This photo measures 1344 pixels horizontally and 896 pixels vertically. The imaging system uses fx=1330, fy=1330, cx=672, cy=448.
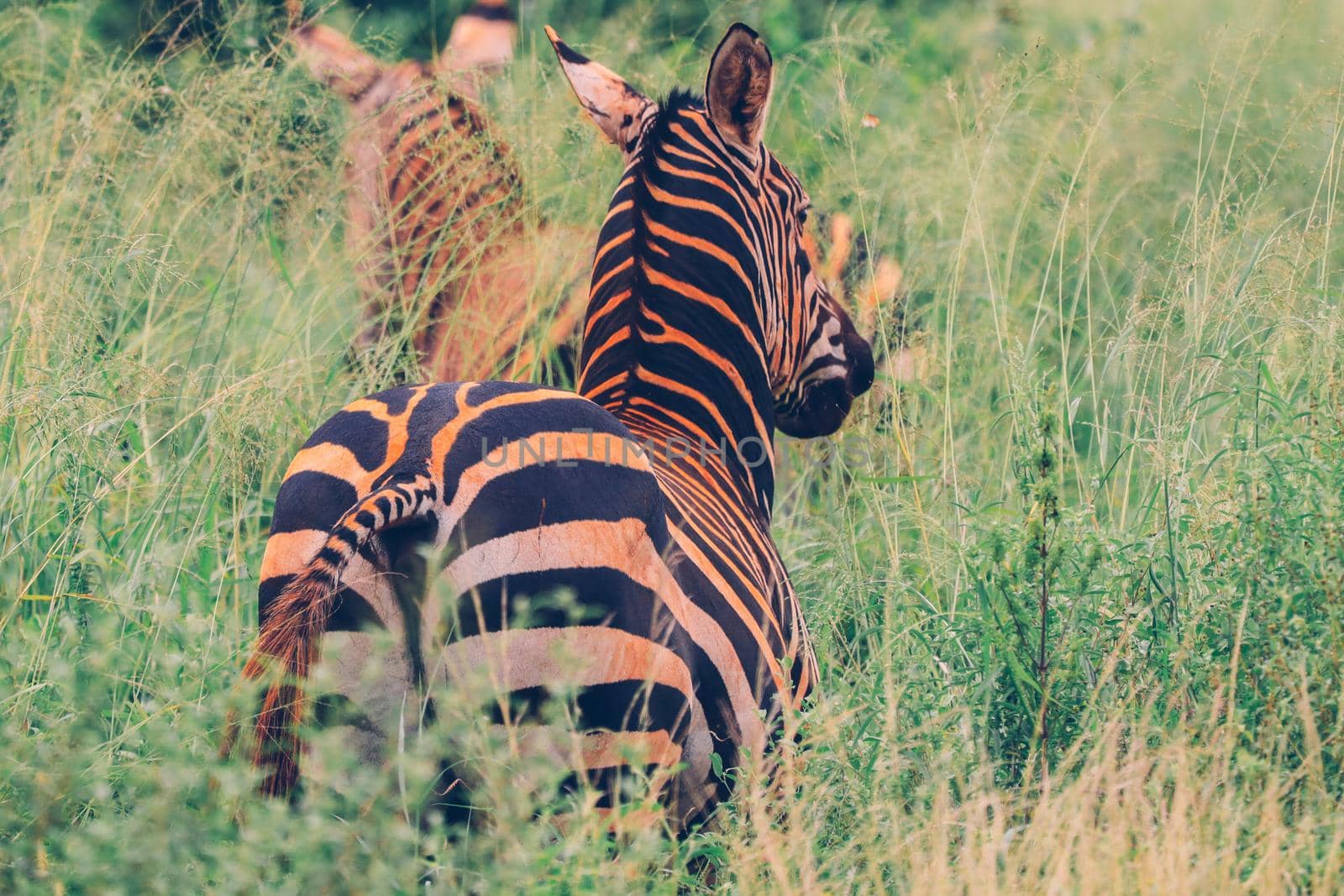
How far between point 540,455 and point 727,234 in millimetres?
1096

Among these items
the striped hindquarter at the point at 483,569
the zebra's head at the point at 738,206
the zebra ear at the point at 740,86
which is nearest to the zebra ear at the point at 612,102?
the zebra's head at the point at 738,206

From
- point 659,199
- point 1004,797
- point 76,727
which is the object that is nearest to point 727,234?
point 659,199

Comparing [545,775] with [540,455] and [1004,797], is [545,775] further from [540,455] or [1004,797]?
[1004,797]

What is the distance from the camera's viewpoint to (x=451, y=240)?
4.64 metres

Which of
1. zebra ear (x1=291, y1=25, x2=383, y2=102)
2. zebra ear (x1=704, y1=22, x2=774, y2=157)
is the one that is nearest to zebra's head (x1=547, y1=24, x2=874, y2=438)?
zebra ear (x1=704, y1=22, x2=774, y2=157)

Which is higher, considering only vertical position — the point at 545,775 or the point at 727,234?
the point at 727,234

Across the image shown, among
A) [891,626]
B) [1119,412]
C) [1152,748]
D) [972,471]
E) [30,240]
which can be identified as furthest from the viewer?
[1119,412]

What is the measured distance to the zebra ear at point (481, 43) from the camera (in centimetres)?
502

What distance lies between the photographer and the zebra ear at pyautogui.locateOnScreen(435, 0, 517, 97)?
5.02 m

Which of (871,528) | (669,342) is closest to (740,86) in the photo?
(669,342)

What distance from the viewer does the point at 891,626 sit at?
3.05 m

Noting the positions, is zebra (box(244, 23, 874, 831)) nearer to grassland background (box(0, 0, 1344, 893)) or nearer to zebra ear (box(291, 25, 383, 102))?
grassland background (box(0, 0, 1344, 893))

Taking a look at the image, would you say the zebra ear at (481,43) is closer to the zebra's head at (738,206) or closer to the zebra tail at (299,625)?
the zebra's head at (738,206)

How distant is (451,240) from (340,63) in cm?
99
